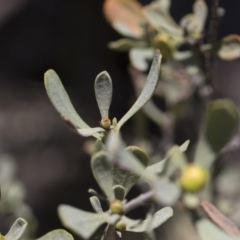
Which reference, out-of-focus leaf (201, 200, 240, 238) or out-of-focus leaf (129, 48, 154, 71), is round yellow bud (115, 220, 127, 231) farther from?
out-of-focus leaf (129, 48, 154, 71)

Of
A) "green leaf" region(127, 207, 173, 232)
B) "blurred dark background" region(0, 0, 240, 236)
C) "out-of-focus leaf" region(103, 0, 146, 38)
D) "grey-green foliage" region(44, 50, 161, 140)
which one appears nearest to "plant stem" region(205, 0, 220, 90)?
"out-of-focus leaf" region(103, 0, 146, 38)

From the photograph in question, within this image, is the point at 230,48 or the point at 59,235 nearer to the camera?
the point at 59,235

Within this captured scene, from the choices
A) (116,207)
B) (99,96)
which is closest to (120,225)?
(116,207)

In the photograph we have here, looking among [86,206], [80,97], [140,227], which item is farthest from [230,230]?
[80,97]

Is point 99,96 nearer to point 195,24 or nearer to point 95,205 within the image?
point 95,205

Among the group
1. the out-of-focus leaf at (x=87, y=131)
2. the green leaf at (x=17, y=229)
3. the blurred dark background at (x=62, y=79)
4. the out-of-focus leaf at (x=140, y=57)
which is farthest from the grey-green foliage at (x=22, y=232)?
the blurred dark background at (x=62, y=79)

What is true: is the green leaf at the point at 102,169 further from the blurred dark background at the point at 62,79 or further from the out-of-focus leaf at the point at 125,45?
the blurred dark background at the point at 62,79

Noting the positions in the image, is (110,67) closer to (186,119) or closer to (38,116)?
(38,116)
